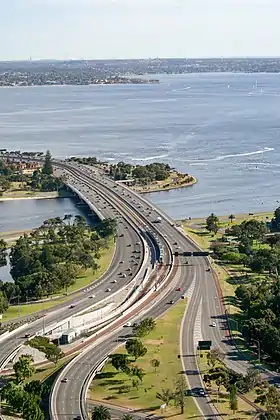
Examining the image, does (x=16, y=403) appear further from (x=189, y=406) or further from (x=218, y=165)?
(x=218, y=165)

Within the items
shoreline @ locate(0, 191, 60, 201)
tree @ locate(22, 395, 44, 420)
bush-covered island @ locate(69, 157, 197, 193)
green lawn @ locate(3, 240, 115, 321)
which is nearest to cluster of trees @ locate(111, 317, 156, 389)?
tree @ locate(22, 395, 44, 420)

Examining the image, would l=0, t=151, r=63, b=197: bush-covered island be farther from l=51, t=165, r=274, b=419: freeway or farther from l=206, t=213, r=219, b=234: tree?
l=206, t=213, r=219, b=234: tree

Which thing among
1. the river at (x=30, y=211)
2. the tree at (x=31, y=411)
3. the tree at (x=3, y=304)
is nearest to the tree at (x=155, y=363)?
the tree at (x=31, y=411)

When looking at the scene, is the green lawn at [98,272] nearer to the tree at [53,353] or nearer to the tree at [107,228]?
the tree at [107,228]

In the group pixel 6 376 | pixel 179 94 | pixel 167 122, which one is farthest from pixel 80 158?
pixel 179 94

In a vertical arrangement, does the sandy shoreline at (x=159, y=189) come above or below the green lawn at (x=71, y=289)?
above
